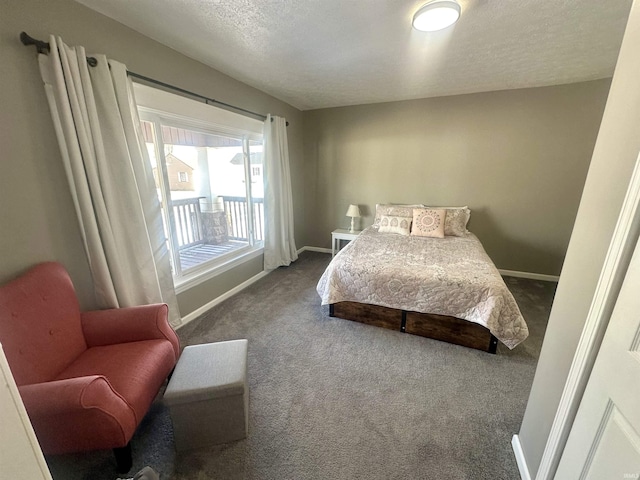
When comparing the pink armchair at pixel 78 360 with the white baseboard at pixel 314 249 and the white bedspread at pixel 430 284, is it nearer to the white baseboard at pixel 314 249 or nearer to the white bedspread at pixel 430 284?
the white bedspread at pixel 430 284

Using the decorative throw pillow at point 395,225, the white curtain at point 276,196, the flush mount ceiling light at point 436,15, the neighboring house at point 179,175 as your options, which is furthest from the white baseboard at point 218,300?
the flush mount ceiling light at point 436,15

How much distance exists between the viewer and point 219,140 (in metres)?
3.11

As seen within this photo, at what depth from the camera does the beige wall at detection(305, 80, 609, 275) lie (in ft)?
10.1

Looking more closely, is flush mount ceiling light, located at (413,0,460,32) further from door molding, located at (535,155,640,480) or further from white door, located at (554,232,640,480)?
white door, located at (554,232,640,480)

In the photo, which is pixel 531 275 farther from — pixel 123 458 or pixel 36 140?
pixel 36 140

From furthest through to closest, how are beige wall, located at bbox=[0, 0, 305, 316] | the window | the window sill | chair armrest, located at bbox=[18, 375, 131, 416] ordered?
the window sill
the window
beige wall, located at bbox=[0, 0, 305, 316]
chair armrest, located at bbox=[18, 375, 131, 416]

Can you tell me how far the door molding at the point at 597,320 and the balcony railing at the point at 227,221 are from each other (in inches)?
129

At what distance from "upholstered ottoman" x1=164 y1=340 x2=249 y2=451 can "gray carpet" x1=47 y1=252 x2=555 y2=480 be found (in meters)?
0.08

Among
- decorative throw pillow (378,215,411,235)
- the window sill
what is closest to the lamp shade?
decorative throw pillow (378,215,411,235)

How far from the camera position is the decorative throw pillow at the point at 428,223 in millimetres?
3361

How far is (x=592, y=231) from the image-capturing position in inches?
36.6

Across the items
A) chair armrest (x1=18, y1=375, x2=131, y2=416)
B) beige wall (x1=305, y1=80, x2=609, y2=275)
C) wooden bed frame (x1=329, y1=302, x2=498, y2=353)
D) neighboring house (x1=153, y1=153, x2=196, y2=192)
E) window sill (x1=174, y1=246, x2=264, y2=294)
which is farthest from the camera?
beige wall (x1=305, y1=80, x2=609, y2=275)

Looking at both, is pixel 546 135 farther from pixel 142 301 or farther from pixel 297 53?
pixel 142 301

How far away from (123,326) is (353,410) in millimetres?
1494
